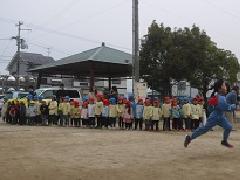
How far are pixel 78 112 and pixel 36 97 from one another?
3476mm

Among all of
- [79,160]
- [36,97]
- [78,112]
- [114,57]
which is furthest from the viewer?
[114,57]

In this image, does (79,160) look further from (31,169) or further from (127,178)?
(127,178)

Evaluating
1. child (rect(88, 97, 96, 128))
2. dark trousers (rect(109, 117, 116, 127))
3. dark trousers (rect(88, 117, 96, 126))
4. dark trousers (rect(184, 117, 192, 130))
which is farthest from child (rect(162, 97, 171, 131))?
dark trousers (rect(88, 117, 96, 126))

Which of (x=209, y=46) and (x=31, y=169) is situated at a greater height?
(x=209, y=46)

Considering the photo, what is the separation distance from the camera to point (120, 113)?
69.7ft

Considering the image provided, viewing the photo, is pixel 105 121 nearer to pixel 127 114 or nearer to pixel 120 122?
pixel 120 122

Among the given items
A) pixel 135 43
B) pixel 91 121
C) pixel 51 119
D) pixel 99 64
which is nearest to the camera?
pixel 91 121

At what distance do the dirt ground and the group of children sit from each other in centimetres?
586

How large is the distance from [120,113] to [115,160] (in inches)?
427

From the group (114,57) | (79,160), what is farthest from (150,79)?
(79,160)

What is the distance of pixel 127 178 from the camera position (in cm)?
845

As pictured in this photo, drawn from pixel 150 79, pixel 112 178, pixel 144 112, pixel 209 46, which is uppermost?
pixel 209 46

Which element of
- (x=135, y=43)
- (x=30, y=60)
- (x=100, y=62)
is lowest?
(x=100, y=62)

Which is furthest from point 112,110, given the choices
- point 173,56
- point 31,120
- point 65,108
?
point 173,56
